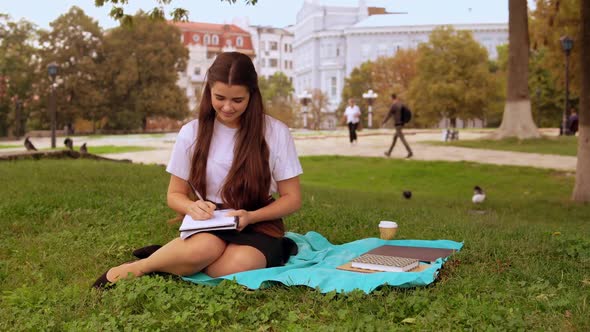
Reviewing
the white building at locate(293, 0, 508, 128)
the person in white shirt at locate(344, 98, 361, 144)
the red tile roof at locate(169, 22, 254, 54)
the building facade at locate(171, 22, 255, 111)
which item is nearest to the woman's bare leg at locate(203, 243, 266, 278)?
the person in white shirt at locate(344, 98, 361, 144)

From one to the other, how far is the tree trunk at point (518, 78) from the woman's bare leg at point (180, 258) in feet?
50.6

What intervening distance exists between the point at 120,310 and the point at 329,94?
78.7 meters

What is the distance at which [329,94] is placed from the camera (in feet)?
266

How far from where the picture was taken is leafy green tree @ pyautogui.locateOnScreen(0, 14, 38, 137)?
3850cm

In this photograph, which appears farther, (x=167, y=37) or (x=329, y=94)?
(x=329, y=94)

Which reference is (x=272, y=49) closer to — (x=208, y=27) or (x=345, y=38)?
(x=345, y=38)

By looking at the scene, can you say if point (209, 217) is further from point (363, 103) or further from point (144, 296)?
point (363, 103)

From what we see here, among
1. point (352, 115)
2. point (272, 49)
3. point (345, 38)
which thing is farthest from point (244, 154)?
point (272, 49)

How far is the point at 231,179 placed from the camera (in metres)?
3.69

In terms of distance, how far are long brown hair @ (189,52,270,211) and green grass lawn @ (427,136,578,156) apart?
1425 cm

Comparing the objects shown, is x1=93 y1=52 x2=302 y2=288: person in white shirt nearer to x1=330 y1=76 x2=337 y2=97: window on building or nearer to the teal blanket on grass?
the teal blanket on grass

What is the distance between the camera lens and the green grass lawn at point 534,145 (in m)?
17.0

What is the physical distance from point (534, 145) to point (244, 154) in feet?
A: 52.3

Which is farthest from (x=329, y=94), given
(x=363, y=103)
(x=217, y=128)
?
(x=217, y=128)
